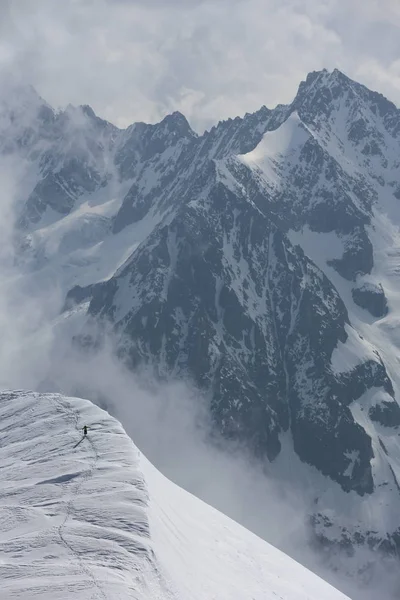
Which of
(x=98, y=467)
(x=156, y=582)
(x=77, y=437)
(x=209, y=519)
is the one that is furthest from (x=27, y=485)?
(x=156, y=582)

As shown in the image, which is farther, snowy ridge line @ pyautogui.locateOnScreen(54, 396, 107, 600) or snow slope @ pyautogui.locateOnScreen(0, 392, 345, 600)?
snow slope @ pyautogui.locateOnScreen(0, 392, 345, 600)

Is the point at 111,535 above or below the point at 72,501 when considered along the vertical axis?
above

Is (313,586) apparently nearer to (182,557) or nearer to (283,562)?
(283,562)

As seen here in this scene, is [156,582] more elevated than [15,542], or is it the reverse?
[156,582]

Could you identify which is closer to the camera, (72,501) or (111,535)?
(111,535)

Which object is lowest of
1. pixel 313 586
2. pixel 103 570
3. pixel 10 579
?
pixel 10 579

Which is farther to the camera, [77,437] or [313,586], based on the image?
[77,437]

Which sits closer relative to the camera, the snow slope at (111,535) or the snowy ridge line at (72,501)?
the snowy ridge line at (72,501)

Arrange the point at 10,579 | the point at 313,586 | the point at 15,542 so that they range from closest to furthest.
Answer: the point at 10,579
the point at 15,542
the point at 313,586
